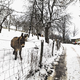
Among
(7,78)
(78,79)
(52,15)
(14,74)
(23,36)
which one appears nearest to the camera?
(7,78)

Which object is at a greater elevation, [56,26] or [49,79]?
[56,26]

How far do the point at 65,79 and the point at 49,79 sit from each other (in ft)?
2.19

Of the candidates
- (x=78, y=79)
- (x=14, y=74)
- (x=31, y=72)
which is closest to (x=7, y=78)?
(x=14, y=74)

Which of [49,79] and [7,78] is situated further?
[49,79]

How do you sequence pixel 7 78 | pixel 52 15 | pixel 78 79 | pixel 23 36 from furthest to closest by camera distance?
pixel 52 15 < pixel 23 36 < pixel 78 79 < pixel 7 78

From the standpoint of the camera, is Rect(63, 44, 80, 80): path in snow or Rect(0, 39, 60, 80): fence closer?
Rect(0, 39, 60, 80): fence

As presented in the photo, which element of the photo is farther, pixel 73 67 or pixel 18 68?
pixel 73 67

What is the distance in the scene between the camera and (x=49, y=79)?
9.86ft

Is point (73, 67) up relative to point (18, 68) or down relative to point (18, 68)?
down

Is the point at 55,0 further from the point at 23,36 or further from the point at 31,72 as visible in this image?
the point at 31,72

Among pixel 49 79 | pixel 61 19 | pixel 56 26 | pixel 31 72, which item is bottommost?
pixel 49 79

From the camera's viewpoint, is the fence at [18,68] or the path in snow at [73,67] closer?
the fence at [18,68]

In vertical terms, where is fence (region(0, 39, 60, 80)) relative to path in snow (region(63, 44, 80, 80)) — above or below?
above

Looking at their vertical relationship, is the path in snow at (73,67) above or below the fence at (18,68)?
below
